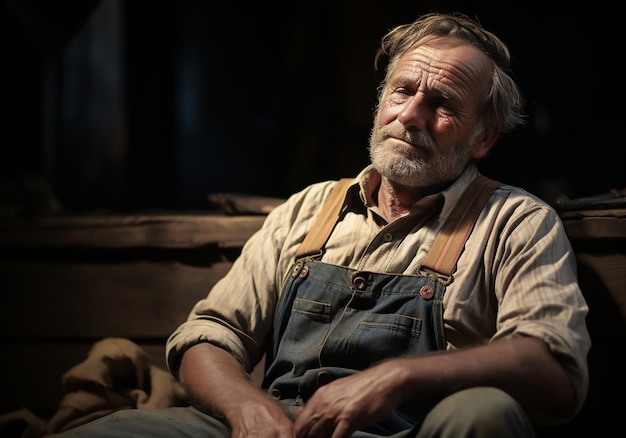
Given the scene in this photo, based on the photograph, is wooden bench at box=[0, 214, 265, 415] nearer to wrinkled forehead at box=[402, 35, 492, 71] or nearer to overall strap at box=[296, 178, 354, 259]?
overall strap at box=[296, 178, 354, 259]

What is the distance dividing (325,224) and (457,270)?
0.51 meters

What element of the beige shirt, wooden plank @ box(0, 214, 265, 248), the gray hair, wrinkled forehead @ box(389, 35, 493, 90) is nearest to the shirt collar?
Answer: the beige shirt

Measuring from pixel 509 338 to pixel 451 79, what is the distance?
0.89 m

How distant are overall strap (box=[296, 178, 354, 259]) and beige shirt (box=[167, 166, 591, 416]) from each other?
0.11 ft

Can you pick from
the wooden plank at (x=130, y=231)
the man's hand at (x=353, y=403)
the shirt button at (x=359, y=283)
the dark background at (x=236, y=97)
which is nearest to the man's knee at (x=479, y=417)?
→ the man's hand at (x=353, y=403)

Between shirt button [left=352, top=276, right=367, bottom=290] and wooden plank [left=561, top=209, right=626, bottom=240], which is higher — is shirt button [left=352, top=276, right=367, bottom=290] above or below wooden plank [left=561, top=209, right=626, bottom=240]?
below

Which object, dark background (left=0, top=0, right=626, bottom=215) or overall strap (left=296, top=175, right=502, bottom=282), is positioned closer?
overall strap (left=296, top=175, right=502, bottom=282)

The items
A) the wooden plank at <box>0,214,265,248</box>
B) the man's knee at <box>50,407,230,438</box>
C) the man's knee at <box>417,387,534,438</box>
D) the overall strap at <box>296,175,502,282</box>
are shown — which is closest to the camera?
the man's knee at <box>417,387,534,438</box>

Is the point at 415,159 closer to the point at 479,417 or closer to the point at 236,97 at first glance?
the point at 479,417

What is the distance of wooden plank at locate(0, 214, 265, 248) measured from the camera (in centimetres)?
311

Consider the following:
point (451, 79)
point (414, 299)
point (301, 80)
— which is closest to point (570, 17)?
point (301, 80)

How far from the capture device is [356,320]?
2373mm

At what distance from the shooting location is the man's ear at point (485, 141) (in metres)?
2.70

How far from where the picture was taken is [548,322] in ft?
6.96
